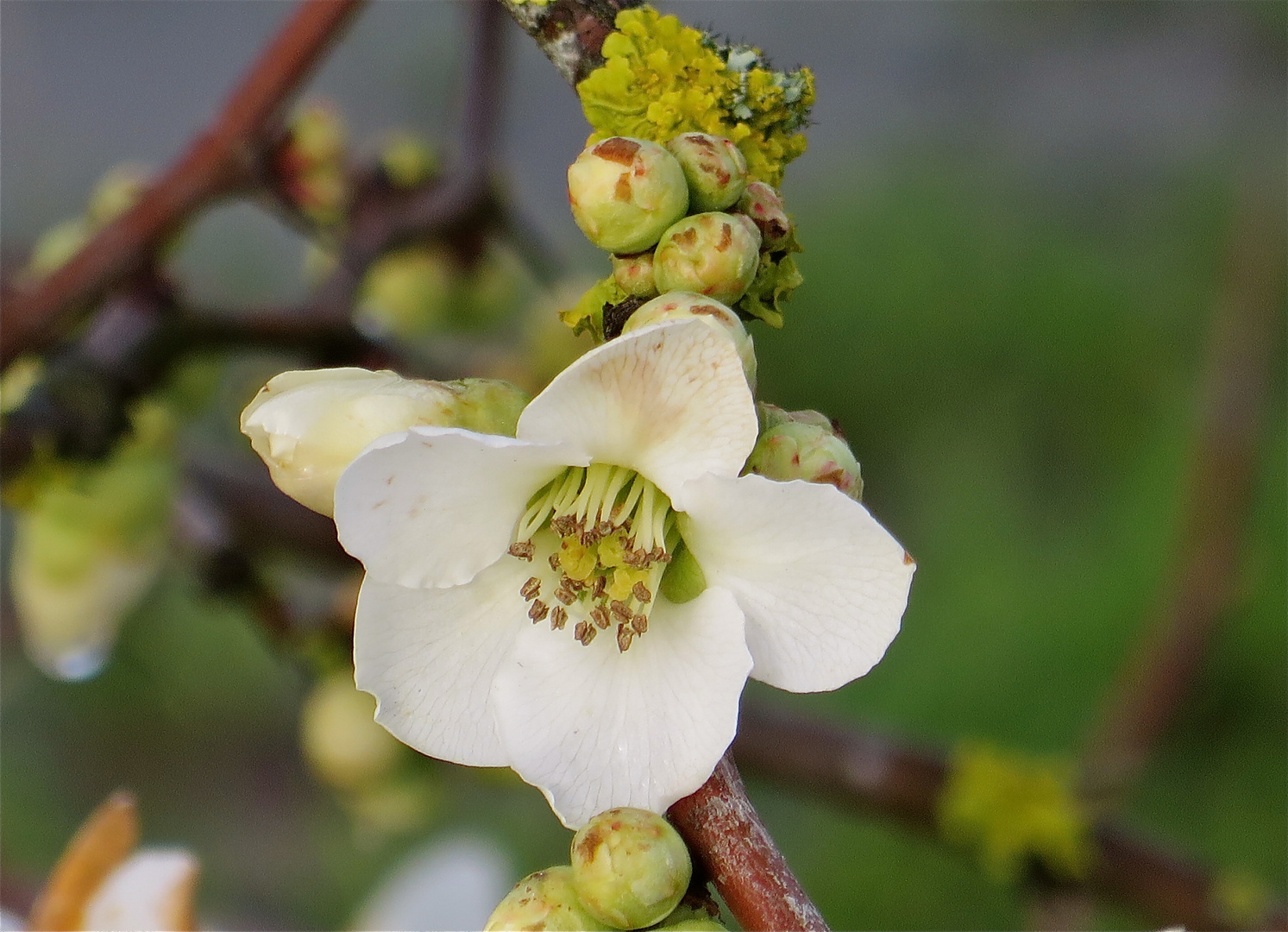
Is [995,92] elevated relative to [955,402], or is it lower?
elevated

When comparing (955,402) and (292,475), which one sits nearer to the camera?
(292,475)

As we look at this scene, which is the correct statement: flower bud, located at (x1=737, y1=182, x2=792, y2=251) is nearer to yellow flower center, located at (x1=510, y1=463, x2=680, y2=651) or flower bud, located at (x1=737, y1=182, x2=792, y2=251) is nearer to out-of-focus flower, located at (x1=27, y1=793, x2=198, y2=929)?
yellow flower center, located at (x1=510, y1=463, x2=680, y2=651)

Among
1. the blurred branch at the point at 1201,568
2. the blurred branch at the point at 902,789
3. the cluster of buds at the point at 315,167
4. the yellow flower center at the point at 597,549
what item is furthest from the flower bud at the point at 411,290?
the blurred branch at the point at 1201,568

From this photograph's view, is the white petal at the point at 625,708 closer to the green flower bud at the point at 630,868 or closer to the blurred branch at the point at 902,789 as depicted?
the green flower bud at the point at 630,868

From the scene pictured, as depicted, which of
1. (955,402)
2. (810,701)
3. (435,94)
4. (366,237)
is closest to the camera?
(366,237)

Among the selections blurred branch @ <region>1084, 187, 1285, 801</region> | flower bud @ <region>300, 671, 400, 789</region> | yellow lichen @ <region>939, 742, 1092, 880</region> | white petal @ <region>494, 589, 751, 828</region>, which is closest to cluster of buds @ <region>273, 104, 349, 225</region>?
flower bud @ <region>300, 671, 400, 789</region>

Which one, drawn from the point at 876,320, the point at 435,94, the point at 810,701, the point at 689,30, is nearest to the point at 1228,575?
the point at 810,701

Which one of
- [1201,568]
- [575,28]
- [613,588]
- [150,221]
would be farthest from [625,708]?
[1201,568]

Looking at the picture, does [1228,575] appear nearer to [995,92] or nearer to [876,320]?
[876,320]
